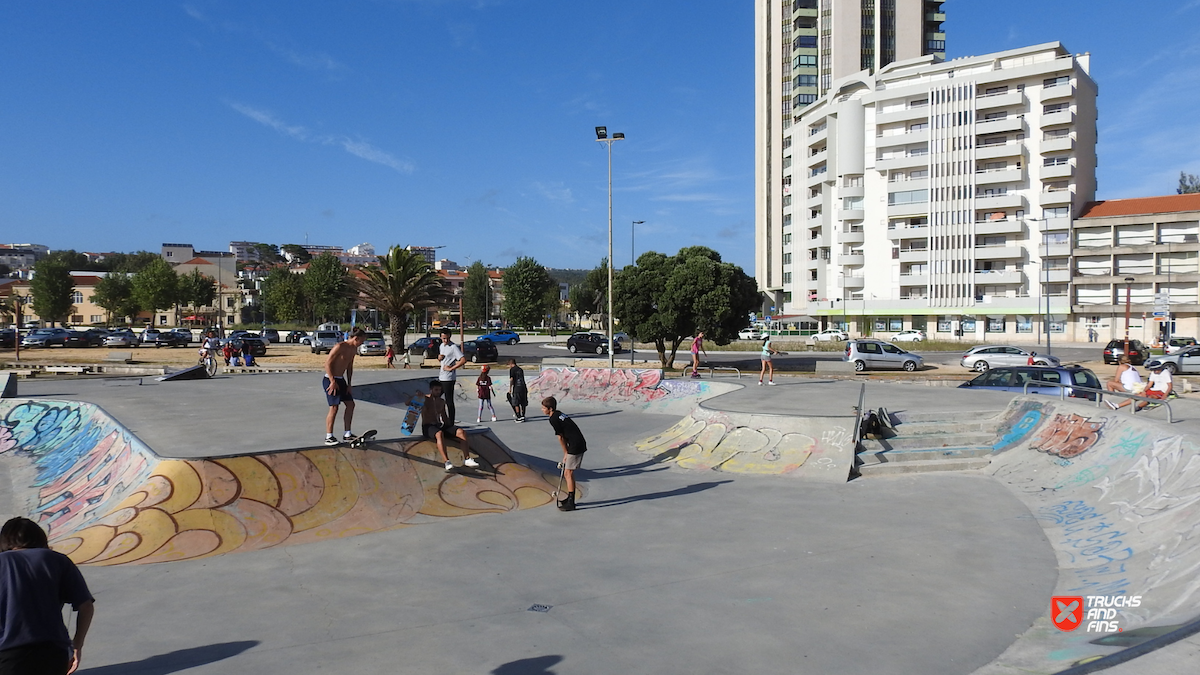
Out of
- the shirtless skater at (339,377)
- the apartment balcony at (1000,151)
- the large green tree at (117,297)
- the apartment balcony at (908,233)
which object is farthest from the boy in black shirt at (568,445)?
the large green tree at (117,297)

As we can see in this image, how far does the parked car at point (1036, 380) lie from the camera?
15.9 meters

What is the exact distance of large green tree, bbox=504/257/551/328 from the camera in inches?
3317

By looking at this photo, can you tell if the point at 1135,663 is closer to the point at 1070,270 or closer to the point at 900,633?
the point at 900,633

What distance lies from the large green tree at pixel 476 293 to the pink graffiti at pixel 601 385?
72.4 meters

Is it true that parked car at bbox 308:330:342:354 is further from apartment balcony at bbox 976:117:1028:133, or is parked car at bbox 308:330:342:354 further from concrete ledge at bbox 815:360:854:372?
apartment balcony at bbox 976:117:1028:133

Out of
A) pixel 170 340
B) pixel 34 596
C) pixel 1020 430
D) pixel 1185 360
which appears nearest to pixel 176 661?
pixel 34 596

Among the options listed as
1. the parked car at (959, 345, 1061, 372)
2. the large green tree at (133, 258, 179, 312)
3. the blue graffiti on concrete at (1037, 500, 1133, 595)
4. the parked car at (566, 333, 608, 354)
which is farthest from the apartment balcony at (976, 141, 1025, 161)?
the large green tree at (133, 258, 179, 312)

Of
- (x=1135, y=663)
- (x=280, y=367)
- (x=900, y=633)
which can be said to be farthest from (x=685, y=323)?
(x=1135, y=663)

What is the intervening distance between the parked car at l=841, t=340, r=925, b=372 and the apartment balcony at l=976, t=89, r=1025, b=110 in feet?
131

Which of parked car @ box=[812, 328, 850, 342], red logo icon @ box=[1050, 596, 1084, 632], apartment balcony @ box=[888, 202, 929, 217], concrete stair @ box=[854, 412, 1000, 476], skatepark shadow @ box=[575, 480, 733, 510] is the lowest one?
skatepark shadow @ box=[575, 480, 733, 510]

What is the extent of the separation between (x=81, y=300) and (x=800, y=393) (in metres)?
118

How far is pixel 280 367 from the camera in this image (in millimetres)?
33438

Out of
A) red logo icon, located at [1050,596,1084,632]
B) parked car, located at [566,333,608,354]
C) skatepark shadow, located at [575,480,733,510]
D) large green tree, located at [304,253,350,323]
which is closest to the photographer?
red logo icon, located at [1050,596,1084,632]

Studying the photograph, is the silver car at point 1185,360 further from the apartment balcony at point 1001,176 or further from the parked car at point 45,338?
the parked car at point 45,338
